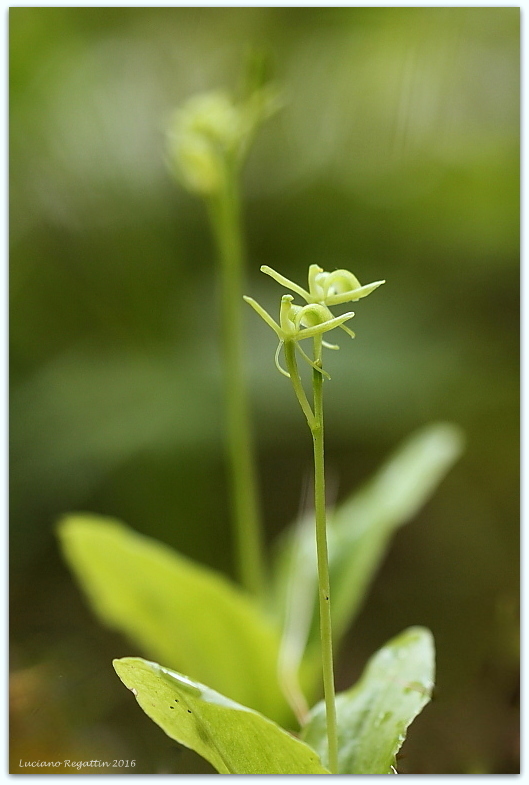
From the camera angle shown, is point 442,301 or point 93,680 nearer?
point 93,680

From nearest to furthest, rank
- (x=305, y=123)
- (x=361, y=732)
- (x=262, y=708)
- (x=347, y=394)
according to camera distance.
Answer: (x=361, y=732)
(x=262, y=708)
(x=347, y=394)
(x=305, y=123)

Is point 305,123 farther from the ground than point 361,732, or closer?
farther from the ground

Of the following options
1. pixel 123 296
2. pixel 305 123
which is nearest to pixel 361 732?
pixel 123 296

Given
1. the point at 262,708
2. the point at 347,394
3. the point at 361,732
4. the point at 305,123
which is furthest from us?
the point at 305,123

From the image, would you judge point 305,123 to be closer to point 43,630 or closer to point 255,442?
point 255,442

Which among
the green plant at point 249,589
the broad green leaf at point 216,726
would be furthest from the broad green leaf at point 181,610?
the broad green leaf at point 216,726

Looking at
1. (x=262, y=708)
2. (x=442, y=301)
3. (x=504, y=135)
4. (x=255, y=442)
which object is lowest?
(x=262, y=708)

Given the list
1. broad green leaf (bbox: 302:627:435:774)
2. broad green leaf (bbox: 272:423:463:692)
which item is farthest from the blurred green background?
broad green leaf (bbox: 302:627:435:774)

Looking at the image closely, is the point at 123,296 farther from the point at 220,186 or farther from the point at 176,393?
the point at 220,186
